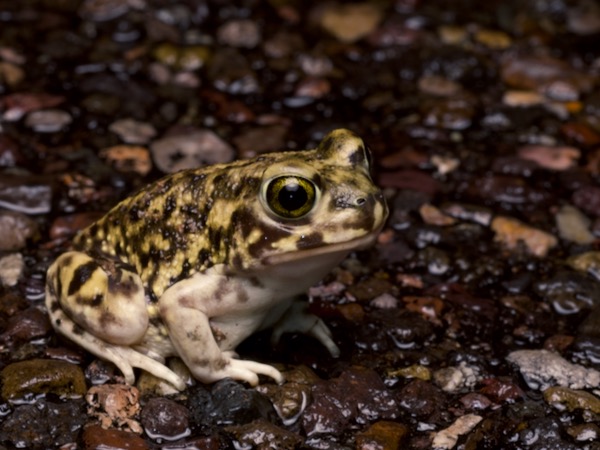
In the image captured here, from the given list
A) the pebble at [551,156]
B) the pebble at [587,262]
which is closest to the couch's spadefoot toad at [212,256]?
the pebble at [587,262]

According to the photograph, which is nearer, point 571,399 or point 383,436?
point 383,436

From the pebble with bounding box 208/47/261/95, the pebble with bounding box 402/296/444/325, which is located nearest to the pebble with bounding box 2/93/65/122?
the pebble with bounding box 208/47/261/95

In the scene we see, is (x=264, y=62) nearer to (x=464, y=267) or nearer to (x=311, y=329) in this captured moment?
(x=464, y=267)

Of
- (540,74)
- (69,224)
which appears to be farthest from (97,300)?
(540,74)

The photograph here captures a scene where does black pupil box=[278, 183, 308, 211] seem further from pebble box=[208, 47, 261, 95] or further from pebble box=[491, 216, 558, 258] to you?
pebble box=[208, 47, 261, 95]

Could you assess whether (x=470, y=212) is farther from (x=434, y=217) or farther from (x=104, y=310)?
(x=104, y=310)

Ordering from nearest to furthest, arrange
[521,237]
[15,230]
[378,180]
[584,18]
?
[15,230]
[521,237]
[378,180]
[584,18]

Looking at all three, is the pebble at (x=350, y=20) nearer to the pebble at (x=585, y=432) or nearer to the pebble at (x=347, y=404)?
the pebble at (x=347, y=404)
